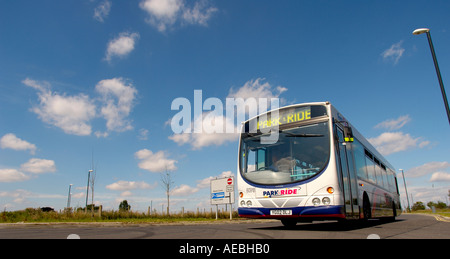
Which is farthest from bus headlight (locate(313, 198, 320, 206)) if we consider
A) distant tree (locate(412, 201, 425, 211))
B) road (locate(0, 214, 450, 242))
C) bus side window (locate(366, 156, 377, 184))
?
distant tree (locate(412, 201, 425, 211))

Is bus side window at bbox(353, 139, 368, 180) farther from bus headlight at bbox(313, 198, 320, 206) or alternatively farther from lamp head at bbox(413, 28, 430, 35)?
lamp head at bbox(413, 28, 430, 35)

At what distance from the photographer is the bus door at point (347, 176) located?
8.37m

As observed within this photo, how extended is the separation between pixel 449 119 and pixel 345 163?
7366 millimetres

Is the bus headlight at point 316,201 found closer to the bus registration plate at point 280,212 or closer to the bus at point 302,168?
the bus at point 302,168

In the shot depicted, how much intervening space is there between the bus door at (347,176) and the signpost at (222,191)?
48.2 feet

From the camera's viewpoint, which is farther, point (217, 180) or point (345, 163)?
point (217, 180)

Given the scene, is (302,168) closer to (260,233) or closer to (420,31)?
(260,233)

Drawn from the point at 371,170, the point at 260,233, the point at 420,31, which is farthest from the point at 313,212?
the point at 420,31

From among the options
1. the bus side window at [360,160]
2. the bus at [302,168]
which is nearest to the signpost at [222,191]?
the bus side window at [360,160]

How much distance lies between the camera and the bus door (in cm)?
837
